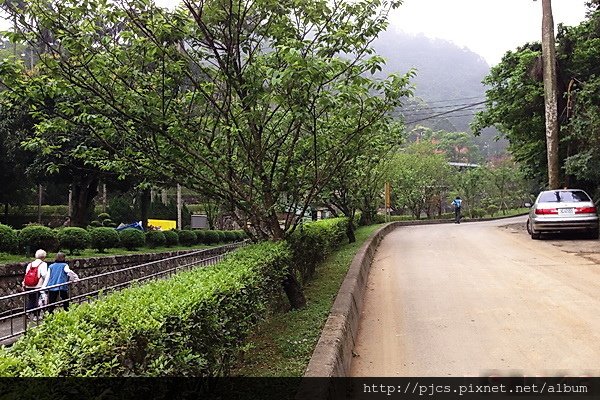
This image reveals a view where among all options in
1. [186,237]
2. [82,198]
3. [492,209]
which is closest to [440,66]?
[492,209]

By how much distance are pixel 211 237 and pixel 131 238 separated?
22.6 feet

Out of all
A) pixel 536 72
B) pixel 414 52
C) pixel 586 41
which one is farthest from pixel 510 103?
pixel 414 52

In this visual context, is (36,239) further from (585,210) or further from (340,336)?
(585,210)

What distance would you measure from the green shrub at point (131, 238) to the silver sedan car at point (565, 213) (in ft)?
44.5

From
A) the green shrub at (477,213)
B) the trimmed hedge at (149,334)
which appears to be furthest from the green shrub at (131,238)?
the green shrub at (477,213)

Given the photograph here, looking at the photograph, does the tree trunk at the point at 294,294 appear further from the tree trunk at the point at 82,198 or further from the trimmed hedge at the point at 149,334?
the tree trunk at the point at 82,198

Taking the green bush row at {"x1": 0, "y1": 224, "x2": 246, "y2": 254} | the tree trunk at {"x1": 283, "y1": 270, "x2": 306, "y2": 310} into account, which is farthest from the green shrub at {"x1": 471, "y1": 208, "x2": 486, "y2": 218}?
A: the tree trunk at {"x1": 283, "y1": 270, "x2": 306, "y2": 310}

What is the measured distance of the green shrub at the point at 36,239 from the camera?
47.4ft

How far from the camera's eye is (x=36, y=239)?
14.6m

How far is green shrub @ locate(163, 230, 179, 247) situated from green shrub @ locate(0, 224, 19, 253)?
7.98m

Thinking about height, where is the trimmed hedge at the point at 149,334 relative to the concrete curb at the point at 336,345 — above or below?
above

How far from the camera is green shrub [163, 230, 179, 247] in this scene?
22344 millimetres

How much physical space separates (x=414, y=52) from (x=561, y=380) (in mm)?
128476

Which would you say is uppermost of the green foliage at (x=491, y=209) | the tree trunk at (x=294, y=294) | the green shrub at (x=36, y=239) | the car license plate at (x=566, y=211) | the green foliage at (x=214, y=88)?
the green foliage at (x=214, y=88)
